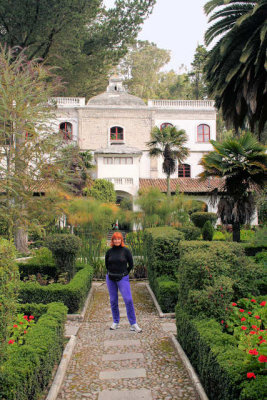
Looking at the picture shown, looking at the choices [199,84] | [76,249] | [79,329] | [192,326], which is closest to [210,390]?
[192,326]

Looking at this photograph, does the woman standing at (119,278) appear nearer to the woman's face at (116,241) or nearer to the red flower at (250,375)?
the woman's face at (116,241)

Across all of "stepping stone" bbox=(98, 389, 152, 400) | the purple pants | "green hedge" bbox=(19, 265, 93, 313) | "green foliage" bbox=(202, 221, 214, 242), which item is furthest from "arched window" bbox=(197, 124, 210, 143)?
"stepping stone" bbox=(98, 389, 152, 400)

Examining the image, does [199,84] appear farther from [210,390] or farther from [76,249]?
[210,390]

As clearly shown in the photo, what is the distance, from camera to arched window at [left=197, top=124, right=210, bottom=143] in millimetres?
29672

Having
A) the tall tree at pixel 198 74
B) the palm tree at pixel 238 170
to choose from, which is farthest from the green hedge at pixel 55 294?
the tall tree at pixel 198 74

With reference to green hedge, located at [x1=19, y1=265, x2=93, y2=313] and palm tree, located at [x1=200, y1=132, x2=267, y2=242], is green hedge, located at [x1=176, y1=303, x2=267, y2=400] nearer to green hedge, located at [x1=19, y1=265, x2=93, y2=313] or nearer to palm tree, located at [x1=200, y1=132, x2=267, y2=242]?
green hedge, located at [x1=19, y1=265, x2=93, y2=313]

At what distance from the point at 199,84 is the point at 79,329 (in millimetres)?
36808

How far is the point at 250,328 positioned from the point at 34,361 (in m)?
2.51

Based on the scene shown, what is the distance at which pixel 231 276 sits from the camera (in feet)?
16.3

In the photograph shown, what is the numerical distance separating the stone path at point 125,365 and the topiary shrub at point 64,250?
189 centimetres

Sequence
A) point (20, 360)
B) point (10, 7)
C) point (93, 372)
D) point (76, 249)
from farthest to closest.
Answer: point (10, 7) < point (76, 249) < point (93, 372) < point (20, 360)

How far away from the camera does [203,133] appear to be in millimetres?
29734

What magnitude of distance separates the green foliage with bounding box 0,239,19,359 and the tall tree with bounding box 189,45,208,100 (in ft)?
113

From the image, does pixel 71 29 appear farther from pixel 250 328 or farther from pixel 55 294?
pixel 250 328
